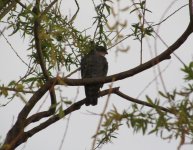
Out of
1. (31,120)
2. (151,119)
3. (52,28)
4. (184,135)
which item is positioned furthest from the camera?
(31,120)

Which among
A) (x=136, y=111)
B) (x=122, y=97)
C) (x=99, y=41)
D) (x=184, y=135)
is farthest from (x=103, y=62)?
(x=184, y=135)

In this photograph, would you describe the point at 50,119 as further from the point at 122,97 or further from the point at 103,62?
the point at 103,62

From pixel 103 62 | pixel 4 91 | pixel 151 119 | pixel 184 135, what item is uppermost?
pixel 103 62

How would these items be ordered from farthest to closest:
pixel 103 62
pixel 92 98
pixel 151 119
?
pixel 103 62 < pixel 92 98 < pixel 151 119

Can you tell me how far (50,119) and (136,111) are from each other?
123 cm

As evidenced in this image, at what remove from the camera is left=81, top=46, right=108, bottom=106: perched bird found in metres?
5.60

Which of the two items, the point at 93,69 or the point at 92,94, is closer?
the point at 92,94

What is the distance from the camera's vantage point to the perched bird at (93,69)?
560 centimetres

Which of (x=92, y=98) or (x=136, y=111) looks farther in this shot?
(x=92, y=98)

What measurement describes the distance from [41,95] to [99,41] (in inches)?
43.4

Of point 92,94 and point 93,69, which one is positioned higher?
point 93,69

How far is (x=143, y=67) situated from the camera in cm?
333

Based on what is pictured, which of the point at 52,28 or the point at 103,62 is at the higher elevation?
the point at 103,62

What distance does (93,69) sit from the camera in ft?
19.7
